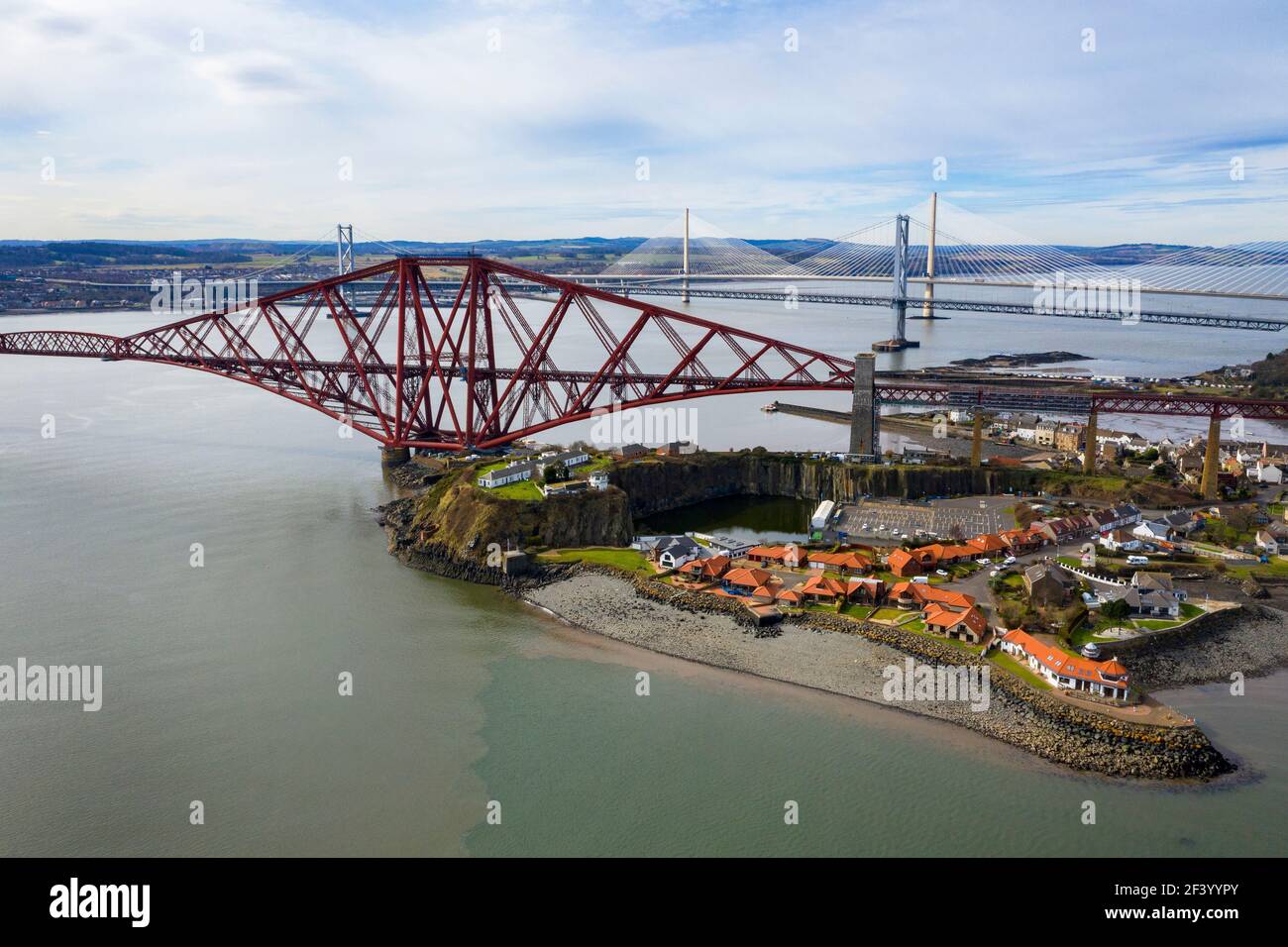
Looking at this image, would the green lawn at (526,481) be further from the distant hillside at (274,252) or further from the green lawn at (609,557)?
the distant hillside at (274,252)

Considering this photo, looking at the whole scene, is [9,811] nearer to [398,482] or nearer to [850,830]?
[850,830]

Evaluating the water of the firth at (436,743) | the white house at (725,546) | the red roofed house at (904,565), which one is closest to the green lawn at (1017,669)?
the water of the firth at (436,743)

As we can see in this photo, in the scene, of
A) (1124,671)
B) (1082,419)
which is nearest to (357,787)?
(1124,671)

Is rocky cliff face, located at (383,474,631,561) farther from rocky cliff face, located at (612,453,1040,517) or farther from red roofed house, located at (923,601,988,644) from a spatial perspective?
red roofed house, located at (923,601,988,644)

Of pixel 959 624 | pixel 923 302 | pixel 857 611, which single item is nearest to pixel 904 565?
pixel 857 611

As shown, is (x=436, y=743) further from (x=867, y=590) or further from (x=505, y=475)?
(x=505, y=475)
